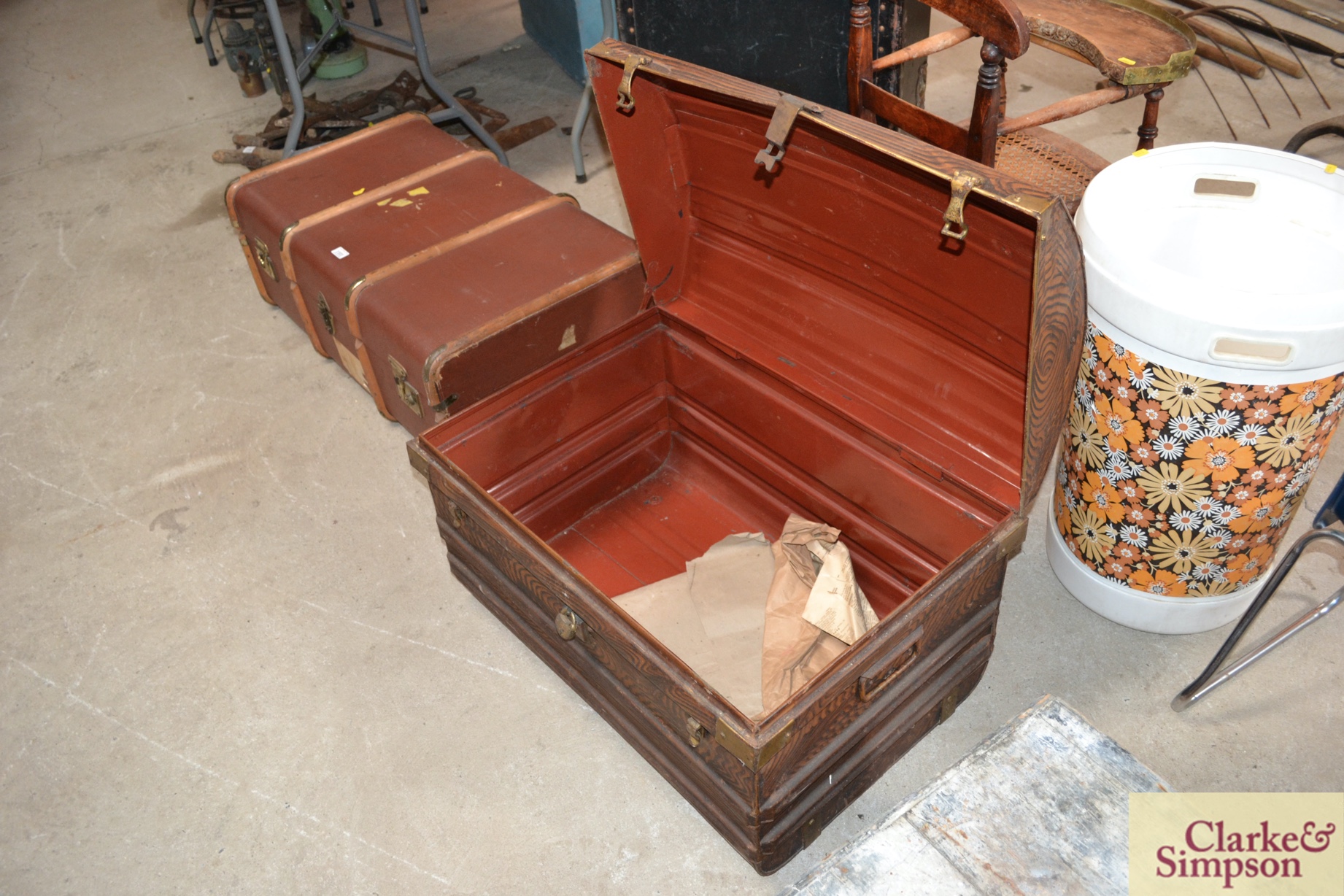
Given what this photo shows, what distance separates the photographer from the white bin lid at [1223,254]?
1.66m

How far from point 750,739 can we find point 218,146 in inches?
149

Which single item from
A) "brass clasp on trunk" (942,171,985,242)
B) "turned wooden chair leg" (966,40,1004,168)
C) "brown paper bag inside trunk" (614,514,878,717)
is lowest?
"brown paper bag inside trunk" (614,514,878,717)

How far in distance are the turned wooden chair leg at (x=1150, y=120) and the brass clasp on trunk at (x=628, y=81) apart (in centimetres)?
119

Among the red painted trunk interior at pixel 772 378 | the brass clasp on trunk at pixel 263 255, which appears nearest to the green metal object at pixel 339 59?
the brass clasp on trunk at pixel 263 255

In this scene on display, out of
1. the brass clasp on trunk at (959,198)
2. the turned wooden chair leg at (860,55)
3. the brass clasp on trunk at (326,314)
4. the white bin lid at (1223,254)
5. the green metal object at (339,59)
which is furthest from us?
the green metal object at (339,59)

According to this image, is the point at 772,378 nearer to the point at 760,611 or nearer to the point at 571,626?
the point at 760,611

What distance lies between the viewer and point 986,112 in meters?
2.18

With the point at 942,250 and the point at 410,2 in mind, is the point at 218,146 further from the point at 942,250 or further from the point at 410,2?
the point at 942,250

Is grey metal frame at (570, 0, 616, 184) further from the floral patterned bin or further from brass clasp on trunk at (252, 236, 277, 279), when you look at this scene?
the floral patterned bin

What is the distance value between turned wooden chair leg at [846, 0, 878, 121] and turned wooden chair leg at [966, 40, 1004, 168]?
0.27 m

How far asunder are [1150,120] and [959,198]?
1168mm

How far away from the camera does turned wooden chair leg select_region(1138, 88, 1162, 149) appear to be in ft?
7.75

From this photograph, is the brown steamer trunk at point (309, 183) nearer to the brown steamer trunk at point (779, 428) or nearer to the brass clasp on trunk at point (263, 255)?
the brass clasp on trunk at point (263, 255)

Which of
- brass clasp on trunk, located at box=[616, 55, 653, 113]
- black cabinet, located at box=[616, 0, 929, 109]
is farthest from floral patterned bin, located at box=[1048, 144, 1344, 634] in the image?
black cabinet, located at box=[616, 0, 929, 109]
